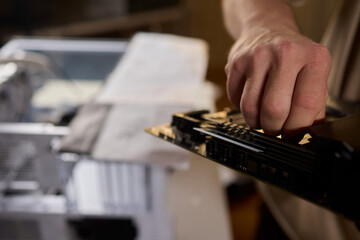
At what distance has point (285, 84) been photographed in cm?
29

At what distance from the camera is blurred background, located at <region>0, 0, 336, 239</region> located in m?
1.44

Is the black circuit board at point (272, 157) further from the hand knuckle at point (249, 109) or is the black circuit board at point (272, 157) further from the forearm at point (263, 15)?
the forearm at point (263, 15)

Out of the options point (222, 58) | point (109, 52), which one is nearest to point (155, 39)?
point (109, 52)

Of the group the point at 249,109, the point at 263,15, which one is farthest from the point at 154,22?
the point at 249,109

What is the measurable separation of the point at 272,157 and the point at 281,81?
0.06 m

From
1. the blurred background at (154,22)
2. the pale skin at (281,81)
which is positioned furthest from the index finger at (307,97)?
the blurred background at (154,22)

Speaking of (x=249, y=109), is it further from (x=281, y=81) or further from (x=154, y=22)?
(x=154, y=22)

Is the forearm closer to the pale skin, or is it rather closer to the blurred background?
the pale skin

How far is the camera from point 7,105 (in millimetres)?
585

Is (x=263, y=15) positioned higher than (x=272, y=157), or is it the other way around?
(x=263, y=15)

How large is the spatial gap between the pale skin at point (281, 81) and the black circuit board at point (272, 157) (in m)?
0.02

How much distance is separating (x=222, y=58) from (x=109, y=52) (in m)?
2.12

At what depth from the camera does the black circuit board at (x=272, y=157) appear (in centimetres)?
23

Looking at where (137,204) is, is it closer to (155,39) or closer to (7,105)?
(7,105)
